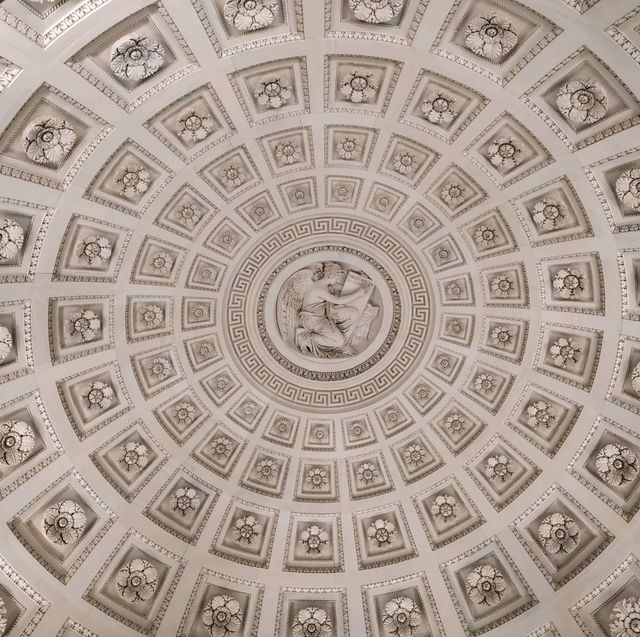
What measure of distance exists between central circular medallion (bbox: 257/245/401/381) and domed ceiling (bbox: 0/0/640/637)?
0.11 metres

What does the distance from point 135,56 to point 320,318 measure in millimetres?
10218

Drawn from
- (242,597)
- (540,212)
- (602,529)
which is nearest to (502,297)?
(540,212)

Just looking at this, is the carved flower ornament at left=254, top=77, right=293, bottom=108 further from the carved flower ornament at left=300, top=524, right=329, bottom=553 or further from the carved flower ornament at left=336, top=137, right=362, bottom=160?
the carved flower ornament at left=300, top=524, right=329, bottom=553

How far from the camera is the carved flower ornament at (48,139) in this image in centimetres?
1515

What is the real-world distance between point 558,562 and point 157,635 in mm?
12559

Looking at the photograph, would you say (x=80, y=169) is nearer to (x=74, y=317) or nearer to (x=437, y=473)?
(x=74, y=317)

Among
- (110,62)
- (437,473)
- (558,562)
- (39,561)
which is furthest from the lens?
(437,473)

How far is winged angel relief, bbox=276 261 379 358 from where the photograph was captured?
21250mm

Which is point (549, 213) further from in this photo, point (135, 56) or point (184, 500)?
point (184, 500)

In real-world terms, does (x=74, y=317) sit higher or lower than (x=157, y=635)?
higher

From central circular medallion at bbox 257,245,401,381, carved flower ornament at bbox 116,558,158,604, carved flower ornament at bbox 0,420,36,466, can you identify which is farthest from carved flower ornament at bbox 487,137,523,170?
carved flower ornament at bbox 116,558,158,604

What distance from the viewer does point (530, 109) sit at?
53.4ft

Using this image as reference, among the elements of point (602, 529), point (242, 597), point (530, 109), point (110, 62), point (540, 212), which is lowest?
point (242, 597)

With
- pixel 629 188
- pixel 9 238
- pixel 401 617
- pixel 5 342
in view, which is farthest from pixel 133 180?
pixel 401 617
